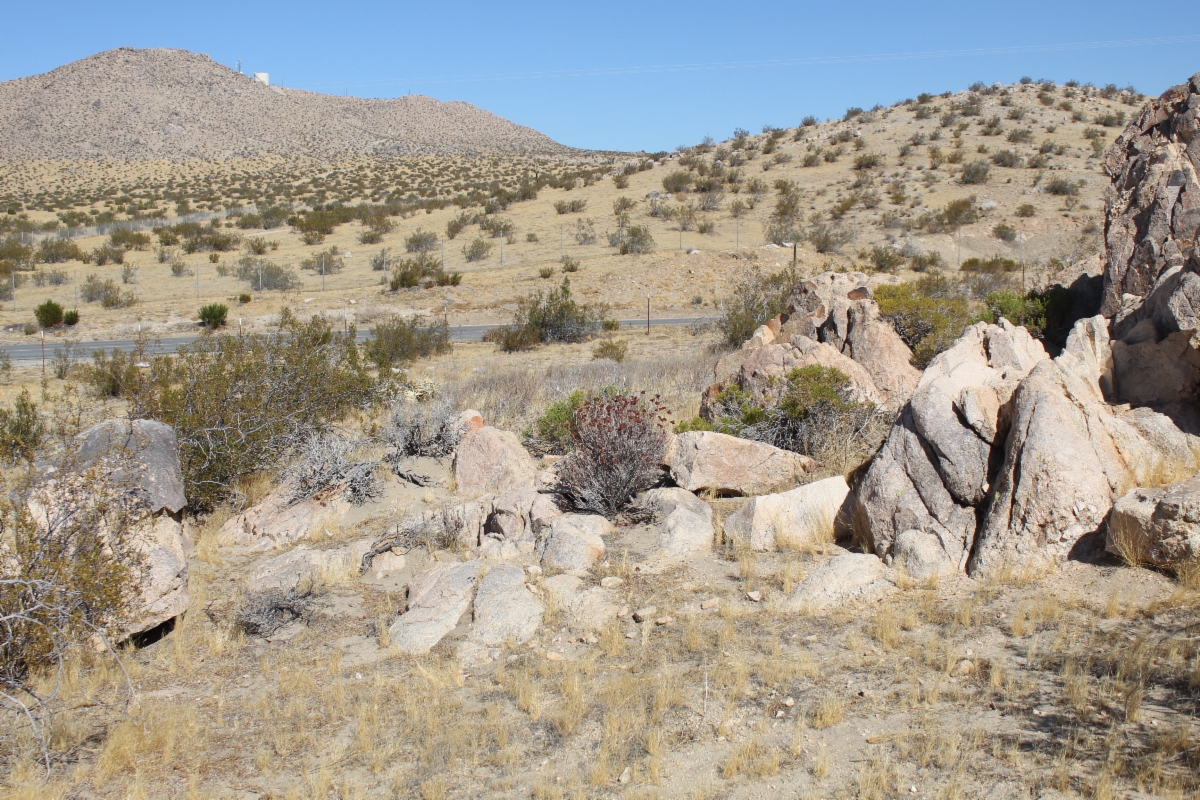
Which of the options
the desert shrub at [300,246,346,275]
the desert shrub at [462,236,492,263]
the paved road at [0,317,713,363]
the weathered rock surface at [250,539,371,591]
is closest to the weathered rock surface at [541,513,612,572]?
the weathered rock surface at [250,539,371,591]

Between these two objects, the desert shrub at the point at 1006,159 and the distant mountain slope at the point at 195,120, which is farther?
the distant mountain slope at the point at 195,120

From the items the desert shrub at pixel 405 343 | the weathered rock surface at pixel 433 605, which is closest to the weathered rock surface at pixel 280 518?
the weathered rock surface at pixel 433 605

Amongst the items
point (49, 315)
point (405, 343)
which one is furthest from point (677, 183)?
point (49, 315)

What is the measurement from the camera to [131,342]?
25844 millimetres

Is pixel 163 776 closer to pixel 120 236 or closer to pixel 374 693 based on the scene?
pixel 374 693

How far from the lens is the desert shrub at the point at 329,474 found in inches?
385

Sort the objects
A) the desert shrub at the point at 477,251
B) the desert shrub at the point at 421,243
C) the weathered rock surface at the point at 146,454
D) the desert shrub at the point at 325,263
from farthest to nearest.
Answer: the desert shrub at the point at 421,243 < the desert shrub at the point at 477,251 < the desert shrub at the point at 325,263 < the weathered rock surface at the point at 146,454

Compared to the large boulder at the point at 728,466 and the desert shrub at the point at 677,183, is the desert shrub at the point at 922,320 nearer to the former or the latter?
the large boulder at the point at 728,466

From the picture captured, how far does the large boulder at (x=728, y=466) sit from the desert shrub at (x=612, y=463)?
1.00 feet

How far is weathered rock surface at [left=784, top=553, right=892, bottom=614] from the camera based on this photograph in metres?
6.43

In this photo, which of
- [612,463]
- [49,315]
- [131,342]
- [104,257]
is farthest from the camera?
[104,257]

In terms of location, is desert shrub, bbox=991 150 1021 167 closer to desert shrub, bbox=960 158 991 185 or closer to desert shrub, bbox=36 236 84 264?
desert shrub, bbox=960 158 991 185

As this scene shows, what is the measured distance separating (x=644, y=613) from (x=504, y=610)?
1.08 m

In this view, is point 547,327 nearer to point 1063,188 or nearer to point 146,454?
point 146,454
